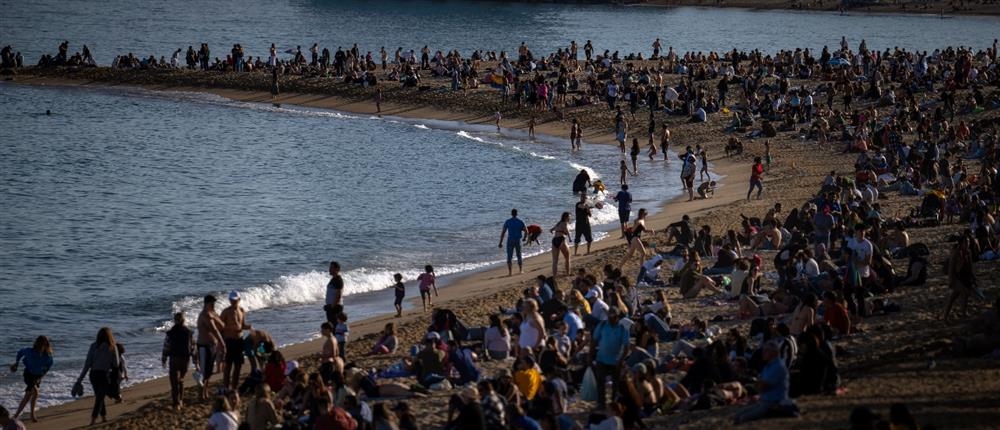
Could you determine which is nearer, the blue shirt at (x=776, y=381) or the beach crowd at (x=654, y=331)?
the blue shirt at (x=776, y=381)

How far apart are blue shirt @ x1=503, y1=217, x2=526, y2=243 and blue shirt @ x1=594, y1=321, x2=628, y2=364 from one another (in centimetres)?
1046

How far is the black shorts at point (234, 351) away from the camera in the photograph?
58.0 feet

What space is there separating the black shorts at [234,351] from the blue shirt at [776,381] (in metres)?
7.49

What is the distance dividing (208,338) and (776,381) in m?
7.72

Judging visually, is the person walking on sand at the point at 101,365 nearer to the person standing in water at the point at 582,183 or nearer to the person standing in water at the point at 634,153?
the person standing in water at the point at 582,183

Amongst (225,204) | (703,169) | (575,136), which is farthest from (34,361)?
(575,136)

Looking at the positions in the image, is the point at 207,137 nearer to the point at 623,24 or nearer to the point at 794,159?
the point at 794,159

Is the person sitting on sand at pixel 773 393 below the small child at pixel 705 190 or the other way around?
the other way around

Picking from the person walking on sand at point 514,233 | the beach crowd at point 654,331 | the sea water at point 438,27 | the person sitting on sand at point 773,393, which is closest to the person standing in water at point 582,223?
the beach crowd at point 654,331

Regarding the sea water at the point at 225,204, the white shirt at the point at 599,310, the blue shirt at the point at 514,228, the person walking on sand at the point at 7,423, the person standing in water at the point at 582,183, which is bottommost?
the sea water at the point at 225,204

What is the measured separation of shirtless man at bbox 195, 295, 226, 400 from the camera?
1717 cm

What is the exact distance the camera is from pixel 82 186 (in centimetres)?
4388

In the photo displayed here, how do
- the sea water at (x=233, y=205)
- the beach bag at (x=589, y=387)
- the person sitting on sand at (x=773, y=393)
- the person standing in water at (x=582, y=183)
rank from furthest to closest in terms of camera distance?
the person standing in water at (x=582, y=183)
the sea water at (x=233, y=205)
the beach bag at (x=589, y=387)
the person sitting on sand at (x=773, y=393)

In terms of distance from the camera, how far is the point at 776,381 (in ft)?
44.5
